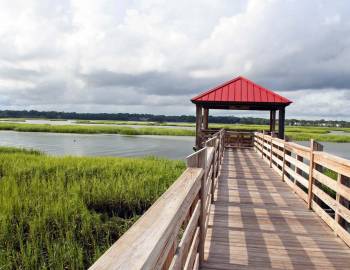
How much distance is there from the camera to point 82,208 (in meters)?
7.62

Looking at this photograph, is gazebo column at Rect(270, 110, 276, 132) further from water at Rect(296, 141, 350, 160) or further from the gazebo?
water at Rect(296, 141, 350, 160)

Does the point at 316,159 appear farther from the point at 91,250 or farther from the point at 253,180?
the point at 91,250

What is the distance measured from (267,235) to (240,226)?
0.50m

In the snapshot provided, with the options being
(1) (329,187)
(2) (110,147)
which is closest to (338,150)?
(2) (110,147)

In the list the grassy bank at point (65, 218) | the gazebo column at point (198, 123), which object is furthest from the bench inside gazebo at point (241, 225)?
the gazebo column at point (198, 123)

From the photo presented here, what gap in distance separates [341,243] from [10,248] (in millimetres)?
5259

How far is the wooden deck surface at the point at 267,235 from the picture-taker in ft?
12.4

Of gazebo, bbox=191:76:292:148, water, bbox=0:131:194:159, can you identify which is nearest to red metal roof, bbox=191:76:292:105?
gazebo, bbox=191:76:292:148

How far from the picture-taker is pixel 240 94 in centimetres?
1806

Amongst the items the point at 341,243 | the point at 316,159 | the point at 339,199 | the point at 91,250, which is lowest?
the point at 91,250

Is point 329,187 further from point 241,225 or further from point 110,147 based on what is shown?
point 110,147

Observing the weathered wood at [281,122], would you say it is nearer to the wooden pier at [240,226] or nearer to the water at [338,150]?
the wooden pier at [240,226]

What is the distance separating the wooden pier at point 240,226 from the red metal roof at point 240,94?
32.2ft

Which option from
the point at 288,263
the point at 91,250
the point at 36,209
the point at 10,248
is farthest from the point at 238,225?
the point at 36,209
